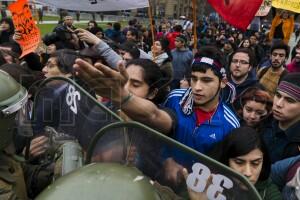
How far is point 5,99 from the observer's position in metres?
1.74

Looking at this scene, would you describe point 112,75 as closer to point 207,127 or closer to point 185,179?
point 185,179

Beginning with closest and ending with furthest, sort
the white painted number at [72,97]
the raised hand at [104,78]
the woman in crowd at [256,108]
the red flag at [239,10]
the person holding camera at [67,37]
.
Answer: the raised hand at [104,78]
the white painted number at [72,97]
the woman in crowd at [256,108]
the red flag at [239,10]
the person holding camera at [67,37]

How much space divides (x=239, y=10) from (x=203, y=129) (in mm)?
2388

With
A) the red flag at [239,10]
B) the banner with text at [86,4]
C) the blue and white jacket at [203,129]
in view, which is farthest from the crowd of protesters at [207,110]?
the banner with text at [86,4]

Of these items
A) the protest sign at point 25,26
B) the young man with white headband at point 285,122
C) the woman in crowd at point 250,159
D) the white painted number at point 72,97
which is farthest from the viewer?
the protest sign at point 25,26

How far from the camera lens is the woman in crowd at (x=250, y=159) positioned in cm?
212

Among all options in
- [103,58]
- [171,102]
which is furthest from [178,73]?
[171,102]

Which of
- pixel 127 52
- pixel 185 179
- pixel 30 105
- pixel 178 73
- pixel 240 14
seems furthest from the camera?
pixel 178 73

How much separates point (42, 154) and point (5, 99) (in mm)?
408

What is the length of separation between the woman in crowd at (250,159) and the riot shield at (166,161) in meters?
0.78

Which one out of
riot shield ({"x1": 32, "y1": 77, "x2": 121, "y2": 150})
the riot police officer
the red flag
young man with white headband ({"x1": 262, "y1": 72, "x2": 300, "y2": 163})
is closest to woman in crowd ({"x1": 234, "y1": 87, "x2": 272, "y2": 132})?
young man with white headband ({"x1": 262, "y1": 72, "x2": 300, "y2": 163})

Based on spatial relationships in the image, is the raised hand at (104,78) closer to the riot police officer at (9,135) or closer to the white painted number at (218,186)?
the riot police officer at (9,135)

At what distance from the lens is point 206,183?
1.25 m

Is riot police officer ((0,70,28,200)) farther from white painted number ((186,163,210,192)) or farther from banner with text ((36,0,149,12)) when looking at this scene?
banner with text ((36,0,149,12))
